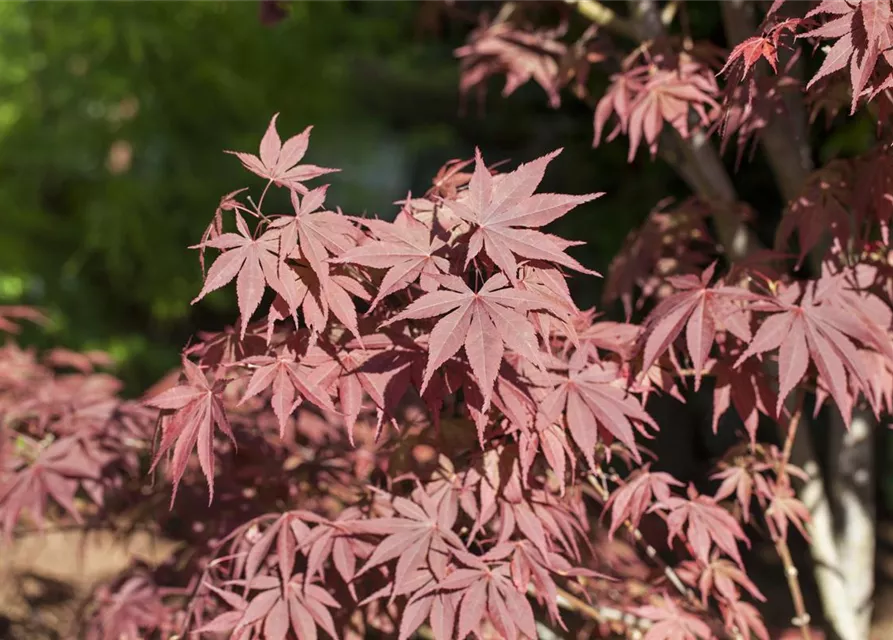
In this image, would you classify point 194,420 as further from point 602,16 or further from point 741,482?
point 602,16

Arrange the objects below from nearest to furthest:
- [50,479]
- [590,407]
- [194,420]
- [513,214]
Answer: [513,214] → [194,420] → [590,407] → [50,479]

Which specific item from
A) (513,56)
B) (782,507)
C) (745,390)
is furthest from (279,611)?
(513,56)

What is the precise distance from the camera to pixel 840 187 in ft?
5.83

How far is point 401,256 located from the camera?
1259 mm

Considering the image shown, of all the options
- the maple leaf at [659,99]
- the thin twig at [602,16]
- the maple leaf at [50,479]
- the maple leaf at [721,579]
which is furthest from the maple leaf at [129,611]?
the thin twig at [602,16]

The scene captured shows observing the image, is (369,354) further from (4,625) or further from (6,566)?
(6,566)

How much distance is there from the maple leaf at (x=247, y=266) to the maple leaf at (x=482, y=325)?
0.24 m

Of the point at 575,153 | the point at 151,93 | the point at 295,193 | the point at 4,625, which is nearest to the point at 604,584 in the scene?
the point at 295,193

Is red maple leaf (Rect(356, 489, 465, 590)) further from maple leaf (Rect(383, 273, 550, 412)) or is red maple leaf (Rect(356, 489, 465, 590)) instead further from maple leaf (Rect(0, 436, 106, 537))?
maple leaf (Rect(0, 436, 106, 537))

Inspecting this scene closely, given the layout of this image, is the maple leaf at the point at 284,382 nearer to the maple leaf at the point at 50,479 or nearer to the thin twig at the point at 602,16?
the maple leaf at the point at 50,479

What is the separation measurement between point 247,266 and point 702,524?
1.08m

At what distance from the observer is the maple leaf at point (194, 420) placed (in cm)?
128

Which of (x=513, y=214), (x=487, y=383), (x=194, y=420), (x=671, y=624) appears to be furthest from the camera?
(x=671, y=624)

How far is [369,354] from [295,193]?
1.03 ft
